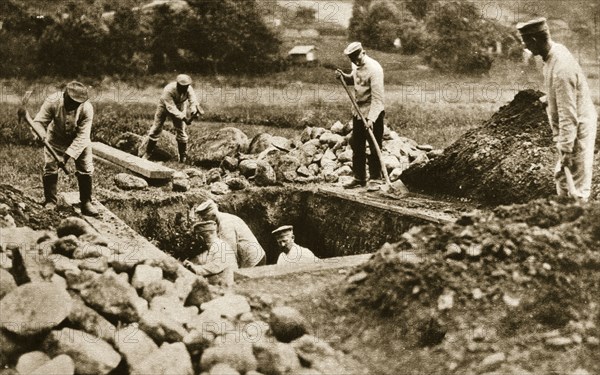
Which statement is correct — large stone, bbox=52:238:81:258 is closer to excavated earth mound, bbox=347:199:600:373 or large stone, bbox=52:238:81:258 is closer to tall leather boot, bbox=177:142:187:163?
excavated earth mound, bbox=347:199:600:373

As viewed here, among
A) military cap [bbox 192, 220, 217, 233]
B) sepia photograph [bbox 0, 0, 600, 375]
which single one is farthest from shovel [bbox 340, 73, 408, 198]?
military cap [bbox 192, 220, 217, 233]

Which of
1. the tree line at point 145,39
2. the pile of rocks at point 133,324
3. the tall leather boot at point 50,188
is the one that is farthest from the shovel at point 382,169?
the tree line at point 145,39

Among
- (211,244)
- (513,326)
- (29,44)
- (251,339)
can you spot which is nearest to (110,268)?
(251,339)

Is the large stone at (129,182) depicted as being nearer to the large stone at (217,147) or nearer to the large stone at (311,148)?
the large stone at (217,147)

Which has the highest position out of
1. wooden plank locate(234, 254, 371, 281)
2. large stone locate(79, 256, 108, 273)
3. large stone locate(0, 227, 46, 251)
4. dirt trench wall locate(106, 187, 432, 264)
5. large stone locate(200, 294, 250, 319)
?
large stone locate(0, 227, 46, 251)

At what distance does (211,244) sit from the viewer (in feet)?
22.0

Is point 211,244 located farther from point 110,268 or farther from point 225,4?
point 225,4

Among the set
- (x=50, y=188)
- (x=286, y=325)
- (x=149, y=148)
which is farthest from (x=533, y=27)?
(x=149, y=148)

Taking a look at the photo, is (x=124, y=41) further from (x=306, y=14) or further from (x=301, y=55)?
(x=306, y=14)

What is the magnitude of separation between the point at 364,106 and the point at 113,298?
509 centimetres

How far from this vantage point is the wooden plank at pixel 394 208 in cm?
714

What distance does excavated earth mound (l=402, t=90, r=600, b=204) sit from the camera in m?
7.61

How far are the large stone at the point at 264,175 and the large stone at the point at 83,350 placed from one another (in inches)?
210

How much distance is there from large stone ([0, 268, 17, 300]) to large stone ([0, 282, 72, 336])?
95 mm
